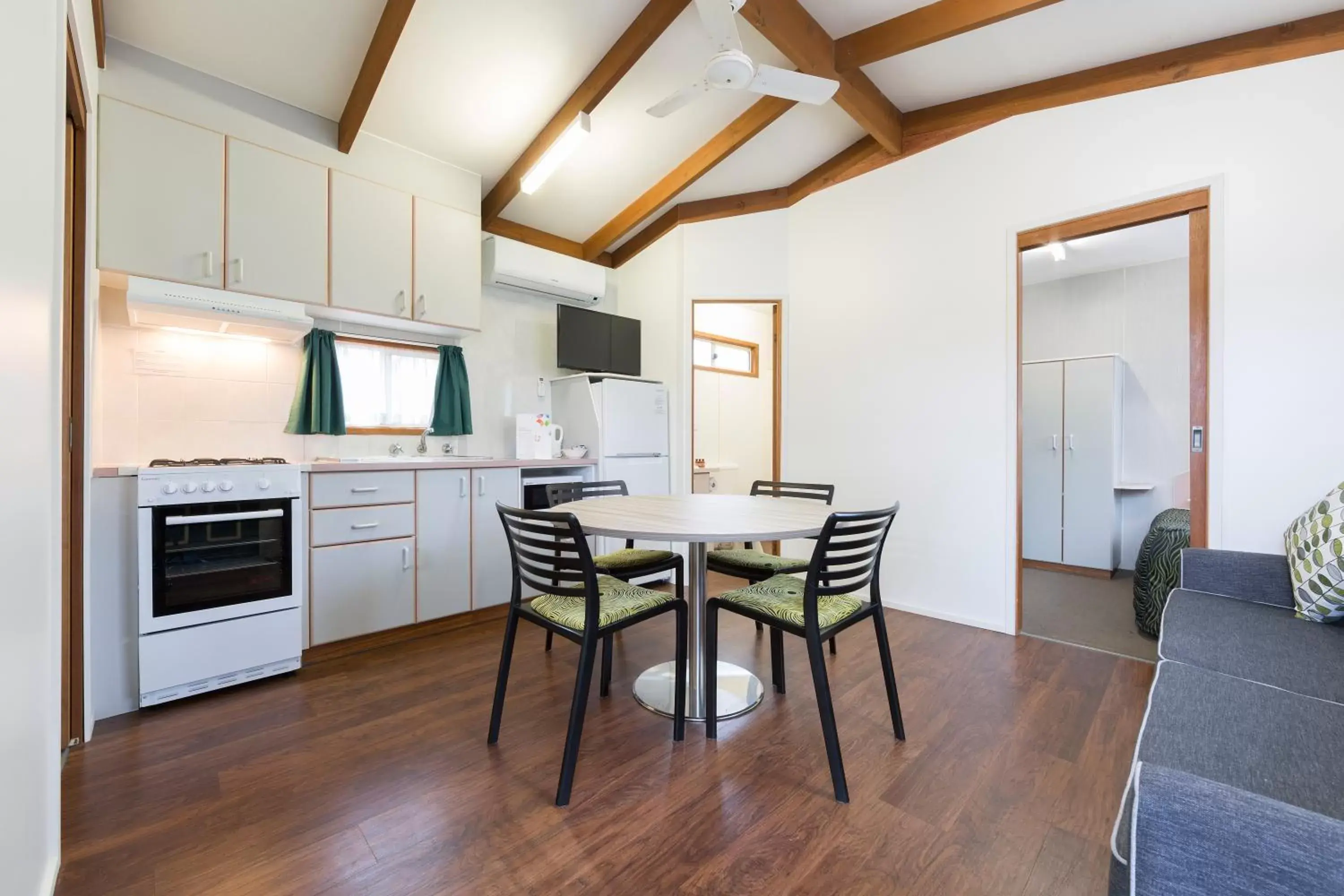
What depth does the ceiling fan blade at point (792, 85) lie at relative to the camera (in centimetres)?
230

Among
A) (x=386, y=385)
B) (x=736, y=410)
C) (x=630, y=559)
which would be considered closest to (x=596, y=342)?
(x=386, y=385)

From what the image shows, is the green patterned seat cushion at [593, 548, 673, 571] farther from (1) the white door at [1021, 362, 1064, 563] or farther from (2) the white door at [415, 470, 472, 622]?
(1) the white door at [1021, 362, 1064, 563]

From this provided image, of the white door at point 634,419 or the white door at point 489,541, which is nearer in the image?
the white door at point 489,541

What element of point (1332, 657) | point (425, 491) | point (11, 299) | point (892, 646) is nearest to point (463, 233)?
point (425, 491)

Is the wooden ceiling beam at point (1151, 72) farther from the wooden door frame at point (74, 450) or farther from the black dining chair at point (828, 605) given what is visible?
the wooden door frame at point (74, 450)

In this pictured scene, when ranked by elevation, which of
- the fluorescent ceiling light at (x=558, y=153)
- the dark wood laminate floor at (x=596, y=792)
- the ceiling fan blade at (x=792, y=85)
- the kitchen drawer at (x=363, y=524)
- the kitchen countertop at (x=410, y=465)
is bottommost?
the dark wood laminate floor at (x=596, y=792)

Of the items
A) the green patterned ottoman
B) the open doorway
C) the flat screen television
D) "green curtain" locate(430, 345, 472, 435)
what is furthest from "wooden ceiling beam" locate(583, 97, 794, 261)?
the green patterned ottoman

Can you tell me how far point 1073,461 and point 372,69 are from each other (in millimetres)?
5311

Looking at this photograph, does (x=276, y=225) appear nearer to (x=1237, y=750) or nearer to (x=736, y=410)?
(x=1237, y=750)

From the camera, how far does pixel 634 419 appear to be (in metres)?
4.11

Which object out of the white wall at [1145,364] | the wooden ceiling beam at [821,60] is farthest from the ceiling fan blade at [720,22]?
the white wall at [1145,364]

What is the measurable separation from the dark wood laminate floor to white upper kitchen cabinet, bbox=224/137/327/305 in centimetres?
185

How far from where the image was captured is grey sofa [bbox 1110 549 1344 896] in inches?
26.1

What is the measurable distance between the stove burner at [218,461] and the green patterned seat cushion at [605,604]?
1.51 m
